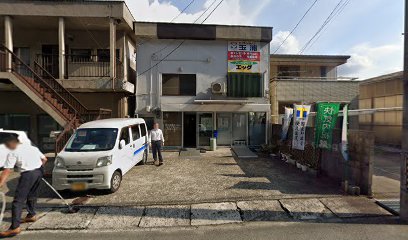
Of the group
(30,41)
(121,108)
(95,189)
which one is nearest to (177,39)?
(121,108)

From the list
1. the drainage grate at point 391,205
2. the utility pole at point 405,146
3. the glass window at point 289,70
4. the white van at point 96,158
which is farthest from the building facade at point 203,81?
the utility pole at point 405,146

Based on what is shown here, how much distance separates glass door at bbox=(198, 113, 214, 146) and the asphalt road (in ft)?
28.6

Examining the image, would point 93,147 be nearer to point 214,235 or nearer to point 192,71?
point 214,235

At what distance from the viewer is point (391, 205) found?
5266 millimetres

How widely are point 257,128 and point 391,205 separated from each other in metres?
8.39

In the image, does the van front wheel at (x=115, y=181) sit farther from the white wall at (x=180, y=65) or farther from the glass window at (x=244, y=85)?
the glass window at (x=244, y=85)

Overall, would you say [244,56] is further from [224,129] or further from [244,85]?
[224,129]

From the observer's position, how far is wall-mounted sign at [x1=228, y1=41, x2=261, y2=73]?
13.0 meters

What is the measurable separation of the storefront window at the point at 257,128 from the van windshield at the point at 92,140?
8363 mm

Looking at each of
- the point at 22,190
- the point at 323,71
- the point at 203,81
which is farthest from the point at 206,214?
the point at 323,71

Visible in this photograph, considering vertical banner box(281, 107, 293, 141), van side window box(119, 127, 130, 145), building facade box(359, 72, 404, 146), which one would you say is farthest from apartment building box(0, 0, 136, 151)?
building facade box(359, 72, 404, 146)

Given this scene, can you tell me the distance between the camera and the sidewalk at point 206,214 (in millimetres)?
4586

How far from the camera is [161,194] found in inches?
242

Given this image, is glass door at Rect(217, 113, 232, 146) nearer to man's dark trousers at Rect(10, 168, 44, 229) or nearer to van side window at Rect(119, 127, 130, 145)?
van side window at Rect(119, 127, 130, 145)
